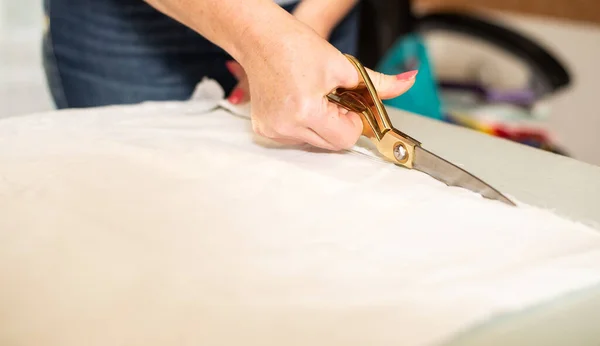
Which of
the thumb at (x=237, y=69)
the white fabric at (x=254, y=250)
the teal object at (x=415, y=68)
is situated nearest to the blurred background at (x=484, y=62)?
the teal object at (x=415, y=68)

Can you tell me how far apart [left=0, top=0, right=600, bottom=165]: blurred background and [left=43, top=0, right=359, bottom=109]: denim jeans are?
313 millimetres

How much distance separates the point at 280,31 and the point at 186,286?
0.84 feet

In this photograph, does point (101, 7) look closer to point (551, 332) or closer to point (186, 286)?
point (186, 286)

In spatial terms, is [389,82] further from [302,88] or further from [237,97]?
[237,97]

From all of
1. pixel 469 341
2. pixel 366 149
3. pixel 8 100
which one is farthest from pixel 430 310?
pixel 8 100

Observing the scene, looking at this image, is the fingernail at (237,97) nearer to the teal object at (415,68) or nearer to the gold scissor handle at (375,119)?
the gold scissor handle at (375,119)

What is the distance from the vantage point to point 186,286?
0.39 meters

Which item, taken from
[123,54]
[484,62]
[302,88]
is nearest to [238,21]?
[302,88]

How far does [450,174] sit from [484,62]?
1.22m

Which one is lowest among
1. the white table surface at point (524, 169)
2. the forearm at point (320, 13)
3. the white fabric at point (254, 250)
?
the white fabric at point (254, 250)

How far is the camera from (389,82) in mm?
589

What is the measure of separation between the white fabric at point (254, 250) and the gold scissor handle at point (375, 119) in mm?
A: 17

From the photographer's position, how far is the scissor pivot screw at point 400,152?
1.79ft

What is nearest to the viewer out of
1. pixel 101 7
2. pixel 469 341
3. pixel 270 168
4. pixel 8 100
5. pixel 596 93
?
pixel 469 341
